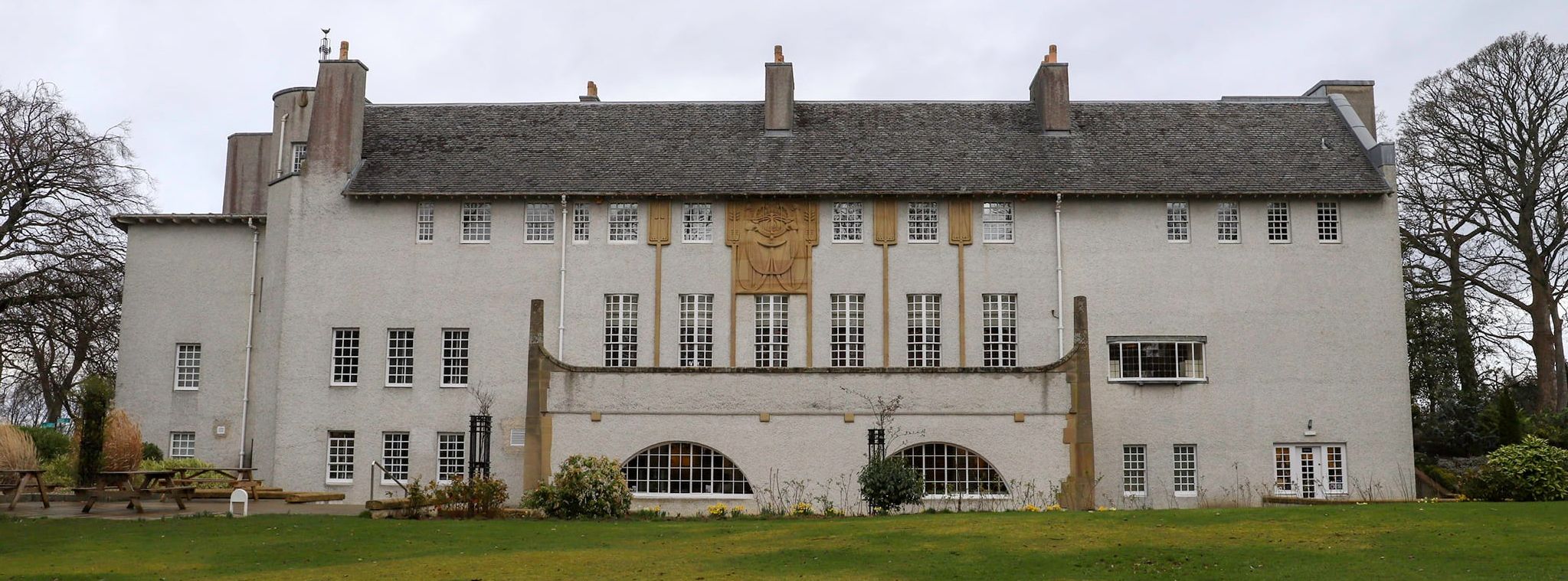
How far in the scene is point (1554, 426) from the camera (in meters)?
34.5

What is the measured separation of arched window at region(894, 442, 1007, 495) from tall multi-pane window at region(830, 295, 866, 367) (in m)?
4.22

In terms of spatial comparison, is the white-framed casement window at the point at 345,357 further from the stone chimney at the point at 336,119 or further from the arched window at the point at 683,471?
the arched window at the point at 683,471

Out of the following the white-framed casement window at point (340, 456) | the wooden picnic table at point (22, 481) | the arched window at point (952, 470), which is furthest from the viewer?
the white-framed casement window at point (340, 456)

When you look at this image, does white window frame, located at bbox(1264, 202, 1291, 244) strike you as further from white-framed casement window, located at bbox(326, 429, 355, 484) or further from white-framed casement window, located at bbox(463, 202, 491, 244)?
white-framed casement window, located at bbox(326, 429, 355, 484)

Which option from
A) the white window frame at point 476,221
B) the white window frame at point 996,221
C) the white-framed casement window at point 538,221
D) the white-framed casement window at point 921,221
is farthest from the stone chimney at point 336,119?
the white window frame at point 996,221

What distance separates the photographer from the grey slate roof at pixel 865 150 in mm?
33406

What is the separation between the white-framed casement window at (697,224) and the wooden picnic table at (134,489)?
12765 mm

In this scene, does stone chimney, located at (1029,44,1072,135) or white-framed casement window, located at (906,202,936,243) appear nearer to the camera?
white-framed casement window, located at (906,202,936,243)

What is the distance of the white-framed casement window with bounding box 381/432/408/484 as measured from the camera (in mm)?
32594

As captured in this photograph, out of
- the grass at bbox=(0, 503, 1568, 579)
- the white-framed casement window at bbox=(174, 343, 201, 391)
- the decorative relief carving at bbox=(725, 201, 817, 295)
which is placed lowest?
the grass at bbox=(0, 503, 1568, 579)

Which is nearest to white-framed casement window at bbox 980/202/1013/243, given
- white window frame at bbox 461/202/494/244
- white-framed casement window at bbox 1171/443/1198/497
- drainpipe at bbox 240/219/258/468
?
white-framed casement window at bbox 1171/443/1198/497

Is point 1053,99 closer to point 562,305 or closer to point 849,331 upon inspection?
point 849,331

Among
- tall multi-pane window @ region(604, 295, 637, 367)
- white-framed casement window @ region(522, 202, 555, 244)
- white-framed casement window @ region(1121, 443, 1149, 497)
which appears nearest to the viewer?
white-framed casement window @ region(1121, 443, 1149, 497)

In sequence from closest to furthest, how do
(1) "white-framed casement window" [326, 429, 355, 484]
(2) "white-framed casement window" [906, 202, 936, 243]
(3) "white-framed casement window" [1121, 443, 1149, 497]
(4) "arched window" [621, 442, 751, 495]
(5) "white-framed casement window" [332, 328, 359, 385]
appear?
(4) "arched window" [621, 442, 751, 495] < (3) "white-framed casement window" [1121, 443, 1149, 497] < (1) "white-framed casement window" [326, 429, 355, 484] < (5) "white-framed casement window" [332, 328, 359, 385] < (2) "white-framed casement window" [906, 202, 936, 243]
